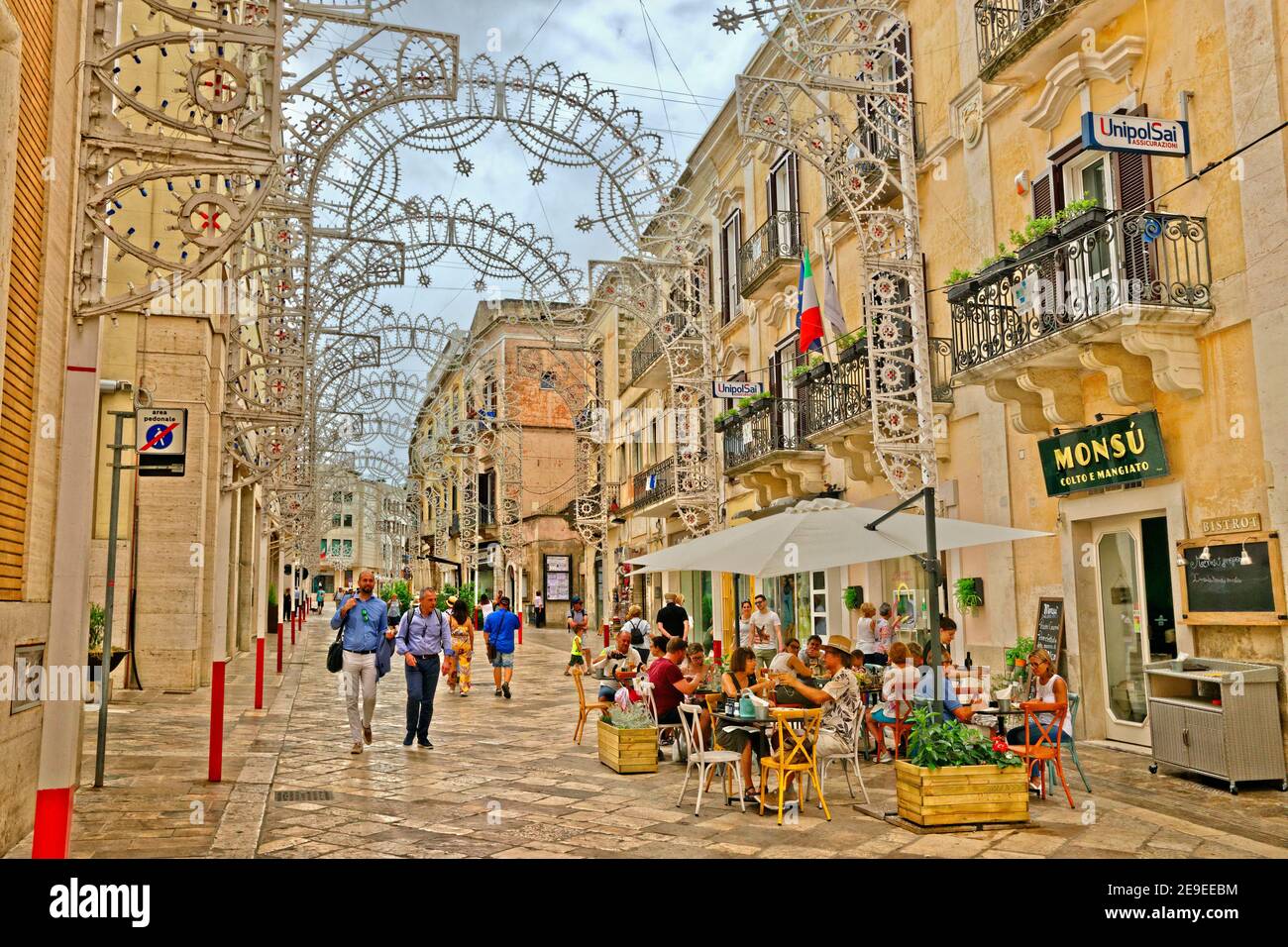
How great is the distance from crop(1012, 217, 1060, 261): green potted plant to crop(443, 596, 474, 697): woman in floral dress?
10609 mm

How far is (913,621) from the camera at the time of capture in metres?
15.3

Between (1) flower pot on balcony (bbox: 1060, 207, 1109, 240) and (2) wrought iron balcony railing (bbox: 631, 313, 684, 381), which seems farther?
(2) wrought iron balcony railing (bbox: 631, 313, 684, 381)

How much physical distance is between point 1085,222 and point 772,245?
10.3 metres

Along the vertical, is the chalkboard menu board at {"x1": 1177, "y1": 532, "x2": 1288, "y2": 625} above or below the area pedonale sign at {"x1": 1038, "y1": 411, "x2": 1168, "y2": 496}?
below

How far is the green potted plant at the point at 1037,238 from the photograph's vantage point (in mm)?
10305

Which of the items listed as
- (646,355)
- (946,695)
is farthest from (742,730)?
(646,355)

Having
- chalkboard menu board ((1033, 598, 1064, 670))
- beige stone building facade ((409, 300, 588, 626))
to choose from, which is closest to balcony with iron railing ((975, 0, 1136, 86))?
chalkboard menu board ((1033, 598, 1064, 670))

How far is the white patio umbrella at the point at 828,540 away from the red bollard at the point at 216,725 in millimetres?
4427

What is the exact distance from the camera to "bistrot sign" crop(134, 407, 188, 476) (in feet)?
29.2

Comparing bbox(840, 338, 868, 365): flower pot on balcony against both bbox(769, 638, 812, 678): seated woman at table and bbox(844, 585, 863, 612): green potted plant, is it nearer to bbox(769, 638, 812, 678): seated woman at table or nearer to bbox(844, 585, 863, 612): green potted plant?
bbox(844, 585, 863, 612): green potted plant

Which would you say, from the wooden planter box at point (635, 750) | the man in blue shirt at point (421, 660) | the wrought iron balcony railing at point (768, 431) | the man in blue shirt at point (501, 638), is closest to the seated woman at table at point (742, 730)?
the wooden planter box at point (635, 750)

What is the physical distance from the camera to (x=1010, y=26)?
12.1 m
